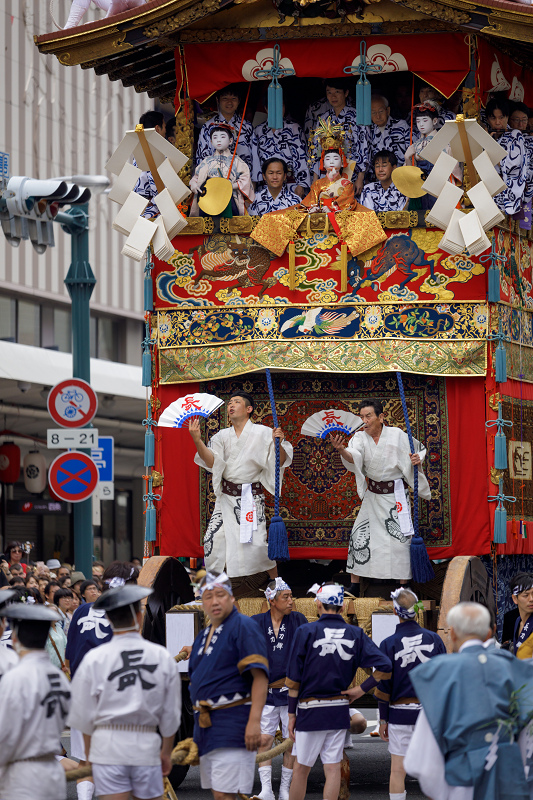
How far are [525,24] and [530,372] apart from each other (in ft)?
8.70

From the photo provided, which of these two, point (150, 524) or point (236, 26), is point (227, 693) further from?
point (236, 26)

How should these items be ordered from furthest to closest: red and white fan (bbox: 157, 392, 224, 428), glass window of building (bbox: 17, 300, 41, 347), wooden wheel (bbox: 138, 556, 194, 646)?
glass window of building (bbox: 17, 300, 41, 347), red and white fan (bbox: 157, 392, 224, 428), wooden wheel (bbox: 138, 556, 194, 646)

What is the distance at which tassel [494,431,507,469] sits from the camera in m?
9.08

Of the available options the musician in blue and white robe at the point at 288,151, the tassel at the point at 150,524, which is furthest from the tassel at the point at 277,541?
the musician in blue and white robe at the point at 288,151

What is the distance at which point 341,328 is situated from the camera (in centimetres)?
947

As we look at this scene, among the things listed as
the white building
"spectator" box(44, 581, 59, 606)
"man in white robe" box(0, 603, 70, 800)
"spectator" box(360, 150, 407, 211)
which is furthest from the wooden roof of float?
the white building

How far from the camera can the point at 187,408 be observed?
9.16 meters

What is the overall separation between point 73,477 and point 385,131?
4246mm

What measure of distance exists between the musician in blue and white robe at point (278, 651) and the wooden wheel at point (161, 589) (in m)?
0.72

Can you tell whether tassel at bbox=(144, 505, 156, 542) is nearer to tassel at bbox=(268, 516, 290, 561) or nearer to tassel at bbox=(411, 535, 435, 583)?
tassel at bbox=(268, 516, 290, 561)

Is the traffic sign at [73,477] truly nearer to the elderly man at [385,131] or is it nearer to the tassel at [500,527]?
the elderly man at [385,131]

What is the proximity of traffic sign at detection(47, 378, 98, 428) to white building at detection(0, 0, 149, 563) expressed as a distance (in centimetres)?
785

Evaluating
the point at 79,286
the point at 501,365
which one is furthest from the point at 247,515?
the point at 79,286

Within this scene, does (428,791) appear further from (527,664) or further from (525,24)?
(525,24)
